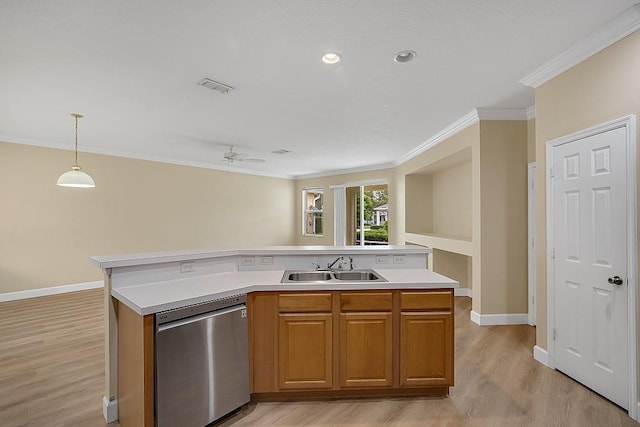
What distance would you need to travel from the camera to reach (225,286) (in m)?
2.20

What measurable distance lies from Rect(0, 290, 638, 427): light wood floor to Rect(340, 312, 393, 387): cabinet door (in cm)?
19

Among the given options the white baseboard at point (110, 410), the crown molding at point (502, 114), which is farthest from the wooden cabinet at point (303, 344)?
the crown molding at point (502, 114)

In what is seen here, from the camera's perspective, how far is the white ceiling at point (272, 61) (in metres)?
1.96

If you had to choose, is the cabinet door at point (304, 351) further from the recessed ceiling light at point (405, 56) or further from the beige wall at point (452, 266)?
the beige wall at point (452, 266)

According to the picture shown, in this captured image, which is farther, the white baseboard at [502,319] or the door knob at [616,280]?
the white baseboard at [502,319]

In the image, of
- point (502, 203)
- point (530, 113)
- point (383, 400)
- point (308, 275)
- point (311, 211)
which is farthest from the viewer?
point (311, 211)

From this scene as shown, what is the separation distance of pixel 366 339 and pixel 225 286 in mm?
1117

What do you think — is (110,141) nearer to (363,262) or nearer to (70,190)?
(70,190)

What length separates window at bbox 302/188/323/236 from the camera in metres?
9.13

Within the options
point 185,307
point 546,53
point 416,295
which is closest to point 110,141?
point 185,307

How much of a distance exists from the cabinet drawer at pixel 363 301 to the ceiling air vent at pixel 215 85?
230cm

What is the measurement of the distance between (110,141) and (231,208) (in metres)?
3.13

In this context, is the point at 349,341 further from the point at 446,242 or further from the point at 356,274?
the point at 446,242

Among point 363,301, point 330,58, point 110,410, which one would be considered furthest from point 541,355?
point 110,410
